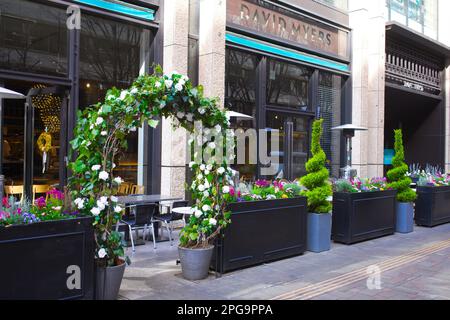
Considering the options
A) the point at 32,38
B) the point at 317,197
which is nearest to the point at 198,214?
the point at 317,197

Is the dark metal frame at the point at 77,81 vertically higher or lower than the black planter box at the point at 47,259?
higher

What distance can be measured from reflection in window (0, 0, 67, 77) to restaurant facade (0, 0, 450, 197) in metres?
0.02

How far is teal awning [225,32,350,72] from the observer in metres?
11.5

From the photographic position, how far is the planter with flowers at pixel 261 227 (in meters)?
6.60

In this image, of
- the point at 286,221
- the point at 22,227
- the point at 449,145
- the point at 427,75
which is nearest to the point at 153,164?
the point at 286,221

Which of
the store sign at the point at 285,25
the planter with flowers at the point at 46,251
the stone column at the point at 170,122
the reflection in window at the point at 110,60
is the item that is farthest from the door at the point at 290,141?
the planter with flowers at the point at 46,251

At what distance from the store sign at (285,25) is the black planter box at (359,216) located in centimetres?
537

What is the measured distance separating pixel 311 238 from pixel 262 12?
6788mm

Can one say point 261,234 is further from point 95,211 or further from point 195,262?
point 95,211

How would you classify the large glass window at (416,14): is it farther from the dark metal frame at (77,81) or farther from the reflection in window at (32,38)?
the reflection in window at (32,38)

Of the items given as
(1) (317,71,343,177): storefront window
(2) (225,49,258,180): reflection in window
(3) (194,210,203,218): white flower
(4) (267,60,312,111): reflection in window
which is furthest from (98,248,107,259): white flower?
(1) (317,71,343,177): storefront window

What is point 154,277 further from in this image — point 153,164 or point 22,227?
point 153,164

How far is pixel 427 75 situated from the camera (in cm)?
1986

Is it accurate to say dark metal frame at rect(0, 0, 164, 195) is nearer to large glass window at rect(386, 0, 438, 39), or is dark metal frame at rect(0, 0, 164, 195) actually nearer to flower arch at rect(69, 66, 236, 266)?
flower arch at rect(69, 66, 236, 266)
